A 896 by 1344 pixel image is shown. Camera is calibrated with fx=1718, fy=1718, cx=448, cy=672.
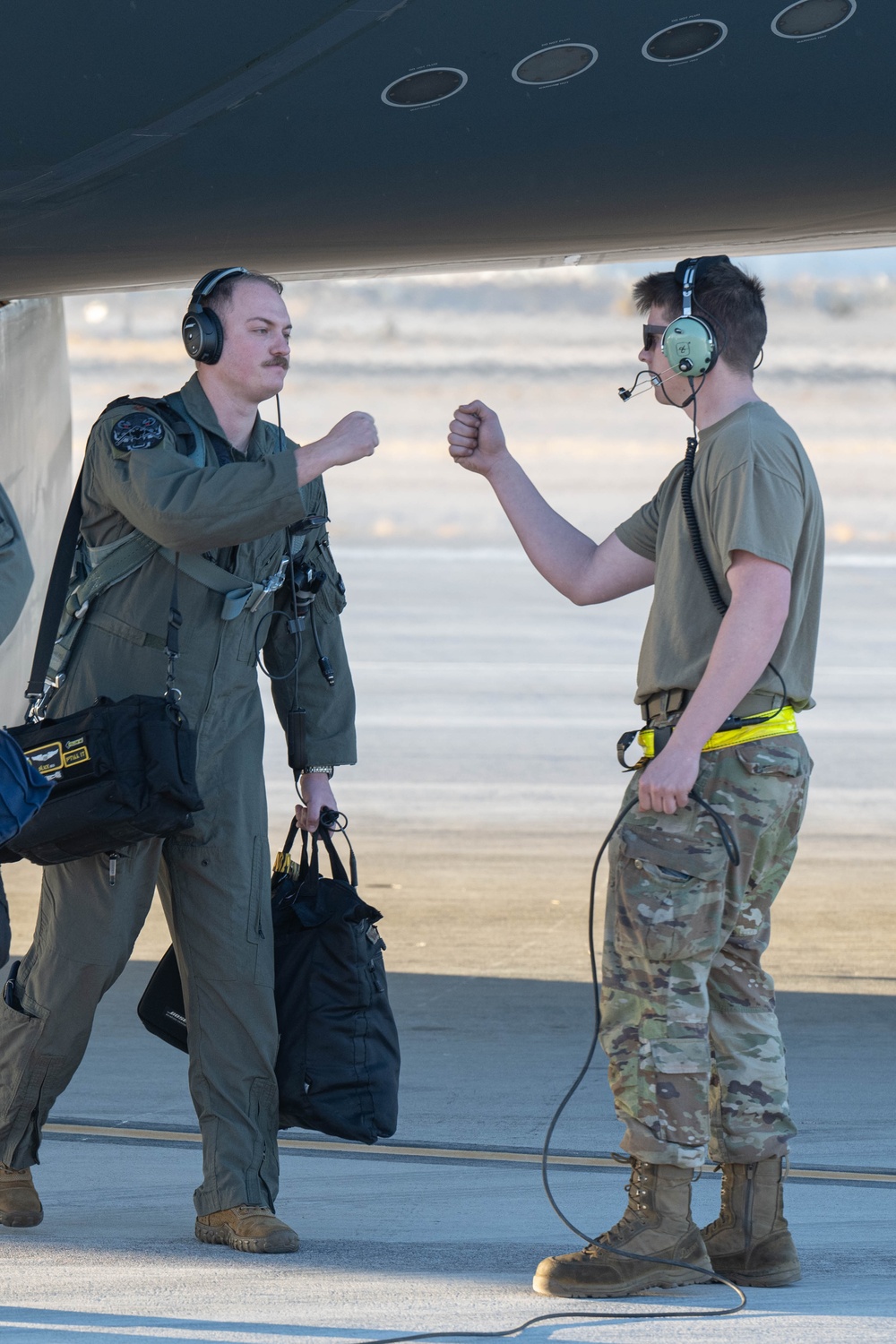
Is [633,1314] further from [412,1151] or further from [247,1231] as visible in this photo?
[412,1151]

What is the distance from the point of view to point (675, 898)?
357cm

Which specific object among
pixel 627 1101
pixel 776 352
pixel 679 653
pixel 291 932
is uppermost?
pixel 776 352

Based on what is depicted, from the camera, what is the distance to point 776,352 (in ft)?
148

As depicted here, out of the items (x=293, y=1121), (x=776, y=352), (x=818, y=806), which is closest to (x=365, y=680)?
(x=818, y=806)

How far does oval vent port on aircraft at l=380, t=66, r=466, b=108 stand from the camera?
509 centimetres

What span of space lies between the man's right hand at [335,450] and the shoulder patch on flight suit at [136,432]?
1.08ft

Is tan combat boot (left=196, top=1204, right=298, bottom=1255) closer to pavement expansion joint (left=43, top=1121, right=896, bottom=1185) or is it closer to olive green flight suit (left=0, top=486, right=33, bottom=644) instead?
pavement expansion joint (left=43, top=1121, right=896, bottom=1185)

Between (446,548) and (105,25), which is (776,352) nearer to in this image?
(446,548)

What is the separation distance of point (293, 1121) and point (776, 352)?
4296 centimetres

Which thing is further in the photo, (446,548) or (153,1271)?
(446,548)

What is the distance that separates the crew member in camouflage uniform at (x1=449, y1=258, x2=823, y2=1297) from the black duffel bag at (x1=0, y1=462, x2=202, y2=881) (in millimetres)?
979

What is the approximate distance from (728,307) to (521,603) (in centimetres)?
2136

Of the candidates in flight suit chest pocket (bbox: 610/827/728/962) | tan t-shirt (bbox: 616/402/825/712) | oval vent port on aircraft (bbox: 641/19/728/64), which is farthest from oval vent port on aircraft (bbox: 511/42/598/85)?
flight suit chest pocket (bbox: 610/827/728/962)

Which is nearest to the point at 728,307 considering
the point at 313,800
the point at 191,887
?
the point at 313,800
